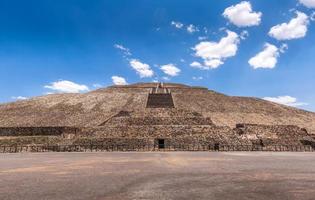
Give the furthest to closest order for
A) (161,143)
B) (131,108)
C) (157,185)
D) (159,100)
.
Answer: (159,100) → (131,108) → (161,143) → (157,185)

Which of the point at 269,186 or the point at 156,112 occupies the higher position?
the point at 156,112

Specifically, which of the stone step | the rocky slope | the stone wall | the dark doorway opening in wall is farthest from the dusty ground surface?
the stone step

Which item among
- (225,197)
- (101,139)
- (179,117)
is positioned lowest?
(225,197)

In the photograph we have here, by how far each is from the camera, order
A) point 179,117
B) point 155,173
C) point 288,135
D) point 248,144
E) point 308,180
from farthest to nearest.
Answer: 1. point 179,117
2. point 288,135
3. point 248,144
4. point 155,173
5. point 308,180

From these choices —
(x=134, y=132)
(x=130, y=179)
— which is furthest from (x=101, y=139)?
(x=130, y=179)

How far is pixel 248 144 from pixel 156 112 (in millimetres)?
17673

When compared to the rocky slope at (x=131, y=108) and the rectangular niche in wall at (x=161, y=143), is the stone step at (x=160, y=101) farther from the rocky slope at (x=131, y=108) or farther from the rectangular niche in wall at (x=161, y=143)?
the rectangular niche in wall at (x=161, y=143)

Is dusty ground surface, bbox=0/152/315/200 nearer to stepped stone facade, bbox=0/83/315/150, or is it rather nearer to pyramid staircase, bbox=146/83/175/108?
stepped stone facade, bbox=0/83/315/150

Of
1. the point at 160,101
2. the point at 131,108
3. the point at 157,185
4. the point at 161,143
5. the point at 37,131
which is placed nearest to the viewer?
the point at 157,185

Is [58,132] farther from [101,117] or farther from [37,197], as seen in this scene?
[37,197]

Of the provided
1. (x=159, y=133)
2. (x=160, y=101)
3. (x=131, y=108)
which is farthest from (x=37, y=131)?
(x=160, y=101)

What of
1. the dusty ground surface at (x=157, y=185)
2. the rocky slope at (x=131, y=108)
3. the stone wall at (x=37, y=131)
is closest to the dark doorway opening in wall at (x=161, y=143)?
the rocky slope at (x=131, y=108)

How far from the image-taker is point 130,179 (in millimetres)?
14156

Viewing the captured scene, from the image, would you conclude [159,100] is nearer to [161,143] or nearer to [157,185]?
[161,143]
